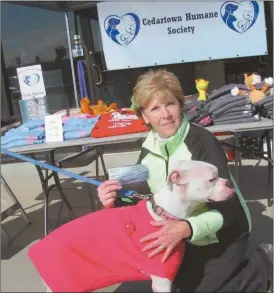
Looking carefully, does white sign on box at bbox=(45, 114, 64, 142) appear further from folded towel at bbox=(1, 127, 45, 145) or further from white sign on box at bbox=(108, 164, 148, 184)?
white sign on box at bbox=(108, 164, 148, 184)

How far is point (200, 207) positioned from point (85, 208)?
7.97ft

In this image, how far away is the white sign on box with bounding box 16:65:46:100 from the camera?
14.3 ft

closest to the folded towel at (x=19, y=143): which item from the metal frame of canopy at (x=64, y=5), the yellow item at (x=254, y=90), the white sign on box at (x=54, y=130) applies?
the white sign on box at (x=54, y=130)

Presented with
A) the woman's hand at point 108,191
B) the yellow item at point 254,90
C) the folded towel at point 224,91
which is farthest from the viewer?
the folded towel at point 224,91

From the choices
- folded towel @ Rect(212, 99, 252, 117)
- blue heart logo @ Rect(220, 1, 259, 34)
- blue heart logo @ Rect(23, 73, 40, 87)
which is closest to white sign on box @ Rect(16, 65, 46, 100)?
blue heart logo @ Rect(23, 73, 40, 87)

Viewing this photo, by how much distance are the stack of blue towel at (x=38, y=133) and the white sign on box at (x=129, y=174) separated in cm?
137

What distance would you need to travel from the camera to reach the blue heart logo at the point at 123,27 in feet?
17.7

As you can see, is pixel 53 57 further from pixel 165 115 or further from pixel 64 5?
pixel 165 115

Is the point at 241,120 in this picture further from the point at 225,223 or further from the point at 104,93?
the point at 104,93

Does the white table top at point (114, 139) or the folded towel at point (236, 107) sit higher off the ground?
the folded towel at point (236, 107)

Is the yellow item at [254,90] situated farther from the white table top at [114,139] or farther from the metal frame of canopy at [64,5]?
the metal frame of canopy at [64,5]

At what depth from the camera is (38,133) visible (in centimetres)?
354

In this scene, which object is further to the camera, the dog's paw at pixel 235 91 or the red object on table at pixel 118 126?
the dog's paw at pixel 235 91

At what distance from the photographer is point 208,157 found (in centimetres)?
215
